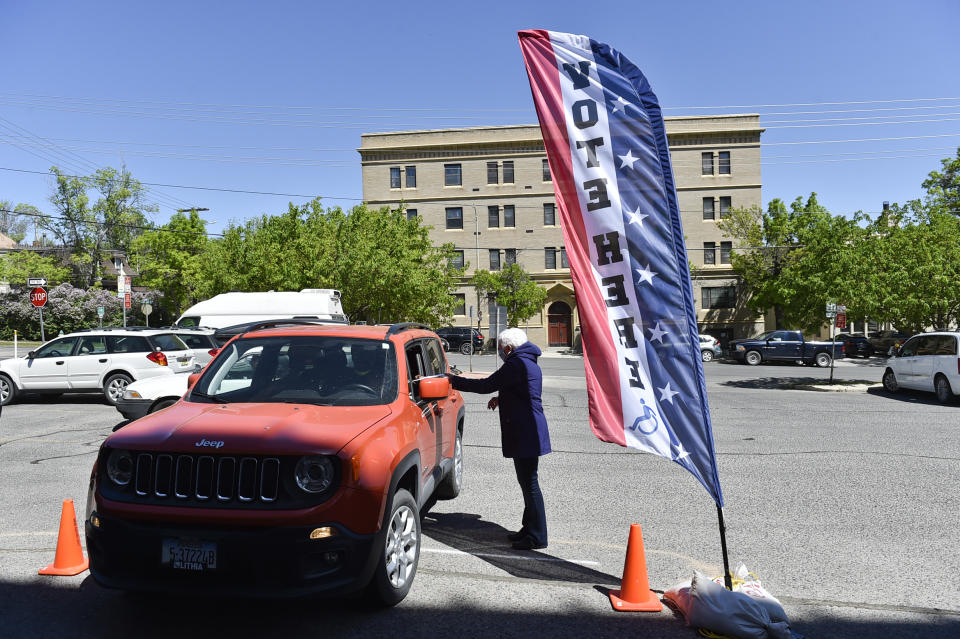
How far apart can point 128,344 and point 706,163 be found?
4170 centimetres

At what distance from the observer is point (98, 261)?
5434 cm

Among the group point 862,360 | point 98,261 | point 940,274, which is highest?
point 98,261

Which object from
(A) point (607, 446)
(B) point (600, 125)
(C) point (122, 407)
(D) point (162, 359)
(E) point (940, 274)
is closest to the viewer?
(B) point (600, 125)

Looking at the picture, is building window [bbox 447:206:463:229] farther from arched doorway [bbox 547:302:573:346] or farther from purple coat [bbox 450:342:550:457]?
purple coat [bbox 450:342:550:457]

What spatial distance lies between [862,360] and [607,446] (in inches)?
1270

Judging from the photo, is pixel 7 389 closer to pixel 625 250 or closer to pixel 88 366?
pixel 88 366

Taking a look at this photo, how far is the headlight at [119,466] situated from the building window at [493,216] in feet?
152

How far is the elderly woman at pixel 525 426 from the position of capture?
18.0ft

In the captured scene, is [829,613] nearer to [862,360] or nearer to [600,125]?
[600,125]

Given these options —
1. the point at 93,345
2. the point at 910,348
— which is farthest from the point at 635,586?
the point at 910,348

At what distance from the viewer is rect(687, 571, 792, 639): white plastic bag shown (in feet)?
13.0

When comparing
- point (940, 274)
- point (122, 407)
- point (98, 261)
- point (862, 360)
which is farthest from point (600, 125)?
point (98, 261)

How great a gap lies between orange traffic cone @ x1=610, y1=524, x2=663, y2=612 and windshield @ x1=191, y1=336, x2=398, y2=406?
1934 mm

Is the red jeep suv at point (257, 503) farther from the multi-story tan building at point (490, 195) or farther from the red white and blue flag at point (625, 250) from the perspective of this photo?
the multi-story tan building at point (490, 195)
